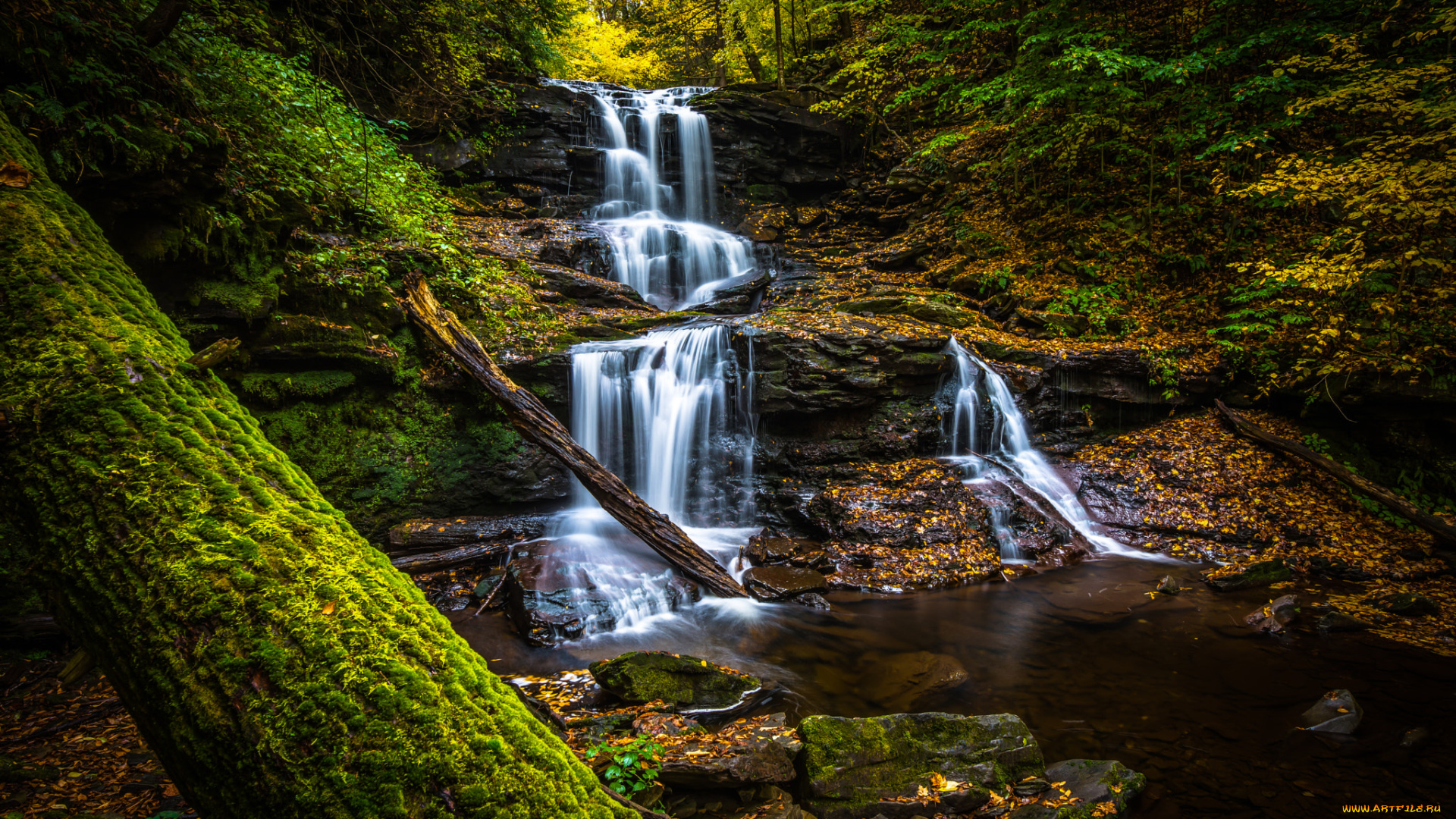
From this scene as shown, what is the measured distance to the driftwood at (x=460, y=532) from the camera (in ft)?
22.5

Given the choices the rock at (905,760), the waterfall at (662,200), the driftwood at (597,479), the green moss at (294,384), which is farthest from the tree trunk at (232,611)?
the waterfall at (662,200)

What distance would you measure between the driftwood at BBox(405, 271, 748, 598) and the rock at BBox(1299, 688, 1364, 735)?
15.8ft

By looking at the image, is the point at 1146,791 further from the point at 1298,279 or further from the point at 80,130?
the point at 80,130

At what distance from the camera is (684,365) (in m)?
9.36

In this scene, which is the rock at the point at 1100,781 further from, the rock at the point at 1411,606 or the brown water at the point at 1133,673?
the rock at the point at 1411,606

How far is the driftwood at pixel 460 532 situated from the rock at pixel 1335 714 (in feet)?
25.3

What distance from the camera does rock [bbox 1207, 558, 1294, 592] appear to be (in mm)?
6629

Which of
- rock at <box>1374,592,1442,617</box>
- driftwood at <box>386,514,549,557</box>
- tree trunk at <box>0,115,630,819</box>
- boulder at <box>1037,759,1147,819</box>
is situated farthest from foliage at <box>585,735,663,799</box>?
rock at <box>1374,592,1442,617</box>

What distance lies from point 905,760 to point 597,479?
457 cm

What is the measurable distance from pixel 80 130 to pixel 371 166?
5277 millimetres

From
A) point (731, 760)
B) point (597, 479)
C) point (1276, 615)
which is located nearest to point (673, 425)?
point (597, 479)

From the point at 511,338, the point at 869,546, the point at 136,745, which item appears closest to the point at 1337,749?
the point at 869,546

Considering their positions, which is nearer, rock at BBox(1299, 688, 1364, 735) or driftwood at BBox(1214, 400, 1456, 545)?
rock at BBox(1299, 688, 1364, 735)

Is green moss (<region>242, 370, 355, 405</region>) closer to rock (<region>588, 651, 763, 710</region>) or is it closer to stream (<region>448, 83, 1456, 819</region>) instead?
stream (<region>448, 83, 1456, 819</region>)
